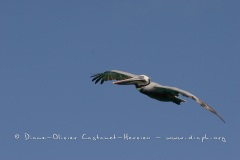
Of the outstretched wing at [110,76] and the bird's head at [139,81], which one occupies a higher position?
the outstretched wing at [110,76]

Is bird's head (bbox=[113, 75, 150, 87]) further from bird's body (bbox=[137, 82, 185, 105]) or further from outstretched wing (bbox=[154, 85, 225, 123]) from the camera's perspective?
outstretched wing (bbox=[154, 85, 225, 123])

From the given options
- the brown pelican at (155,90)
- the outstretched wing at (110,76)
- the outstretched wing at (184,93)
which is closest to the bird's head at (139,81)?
the brown pelican at (155,90)

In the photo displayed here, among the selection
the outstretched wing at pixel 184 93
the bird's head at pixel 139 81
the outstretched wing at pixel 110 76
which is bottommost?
the outstretched wing at pixel 184 93

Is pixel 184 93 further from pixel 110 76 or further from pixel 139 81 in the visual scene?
pixel 110 76

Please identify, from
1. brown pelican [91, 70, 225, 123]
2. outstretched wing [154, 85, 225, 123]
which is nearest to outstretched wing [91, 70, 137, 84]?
brown pelican [91, 70, 225, 123]

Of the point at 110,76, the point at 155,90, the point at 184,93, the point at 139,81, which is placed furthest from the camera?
the point at 110,76

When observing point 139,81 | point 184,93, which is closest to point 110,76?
point 139,81

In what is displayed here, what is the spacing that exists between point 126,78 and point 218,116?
11.2 meters

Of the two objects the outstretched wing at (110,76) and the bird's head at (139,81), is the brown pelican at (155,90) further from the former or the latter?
the outstretched wing at (110,76)

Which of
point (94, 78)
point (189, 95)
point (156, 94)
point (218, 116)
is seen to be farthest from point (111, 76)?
point (218, 116)

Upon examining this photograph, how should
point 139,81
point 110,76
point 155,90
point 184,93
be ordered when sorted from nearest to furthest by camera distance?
point 184,93, point 155,90, point 139,81, point 110,76

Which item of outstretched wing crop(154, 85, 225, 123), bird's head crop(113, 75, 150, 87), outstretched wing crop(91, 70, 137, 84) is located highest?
outstretched wing crop(91, 70, 137, 84)

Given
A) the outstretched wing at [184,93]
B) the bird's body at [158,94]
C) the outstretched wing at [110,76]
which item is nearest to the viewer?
the outstretched wing at [184,93]

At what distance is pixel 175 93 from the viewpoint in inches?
1453
